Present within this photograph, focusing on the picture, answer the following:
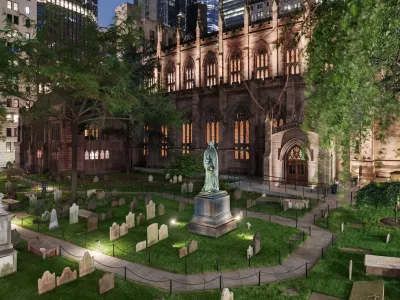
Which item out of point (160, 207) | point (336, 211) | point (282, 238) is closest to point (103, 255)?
point (160, 207)

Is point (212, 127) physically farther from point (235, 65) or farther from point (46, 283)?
point (46, 283)

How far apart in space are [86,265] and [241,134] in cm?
3122

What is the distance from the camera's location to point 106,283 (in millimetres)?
10203

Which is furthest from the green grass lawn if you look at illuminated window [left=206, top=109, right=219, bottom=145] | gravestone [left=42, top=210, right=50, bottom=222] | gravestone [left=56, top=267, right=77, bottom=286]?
illuminated window [left=206, top=109, right=219, bottom=145]

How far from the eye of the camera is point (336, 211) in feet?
65.7

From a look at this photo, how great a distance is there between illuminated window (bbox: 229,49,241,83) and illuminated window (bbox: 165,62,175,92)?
1138cm

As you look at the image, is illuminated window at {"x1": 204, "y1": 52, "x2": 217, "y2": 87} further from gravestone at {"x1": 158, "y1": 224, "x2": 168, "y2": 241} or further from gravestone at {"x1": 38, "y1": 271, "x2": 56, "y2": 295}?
gravestone at {"x1": 38, "y1": 271, "x2": 56, "y2": 295}

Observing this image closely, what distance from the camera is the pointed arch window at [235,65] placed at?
42188mm

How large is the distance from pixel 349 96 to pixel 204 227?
12.8m

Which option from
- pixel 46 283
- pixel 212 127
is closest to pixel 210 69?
pixel 212 127

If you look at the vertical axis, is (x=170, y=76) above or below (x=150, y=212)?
above

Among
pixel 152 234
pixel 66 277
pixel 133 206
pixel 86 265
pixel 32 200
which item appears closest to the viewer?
pixel 66 277

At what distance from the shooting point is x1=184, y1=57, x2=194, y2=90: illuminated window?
156ft

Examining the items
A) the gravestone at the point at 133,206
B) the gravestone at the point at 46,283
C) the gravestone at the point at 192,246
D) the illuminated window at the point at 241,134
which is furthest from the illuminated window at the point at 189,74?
the gravestone at the point at 46,283
